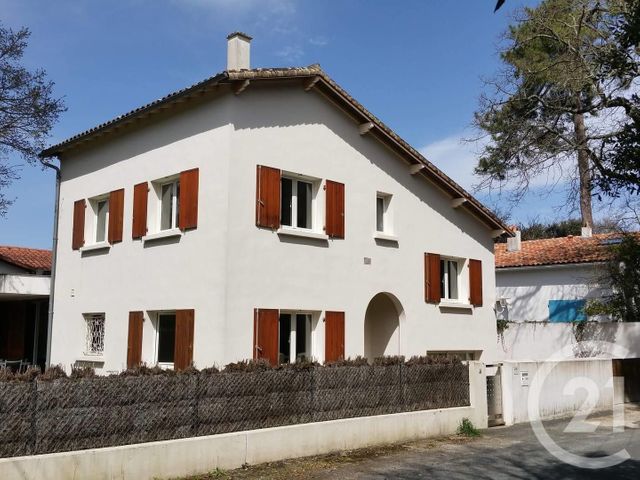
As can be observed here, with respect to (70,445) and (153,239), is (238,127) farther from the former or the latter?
(70,445)

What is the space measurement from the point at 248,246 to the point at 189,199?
1593mm

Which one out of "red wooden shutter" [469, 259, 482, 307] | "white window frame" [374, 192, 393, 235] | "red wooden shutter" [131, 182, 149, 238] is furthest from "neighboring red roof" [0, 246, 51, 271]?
"red wooden shutter" [469, 259, 482, 307]

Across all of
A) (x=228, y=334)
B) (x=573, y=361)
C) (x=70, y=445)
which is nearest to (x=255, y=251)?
(x=228, y=334)

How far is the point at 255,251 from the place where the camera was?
1280cm

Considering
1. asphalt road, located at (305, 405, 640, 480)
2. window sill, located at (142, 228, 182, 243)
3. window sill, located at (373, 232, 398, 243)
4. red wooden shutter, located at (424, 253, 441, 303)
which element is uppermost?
window sill, located at (373, 232, 398, 243)

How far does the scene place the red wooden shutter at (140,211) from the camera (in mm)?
14180

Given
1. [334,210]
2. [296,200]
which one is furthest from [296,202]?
[334,210]

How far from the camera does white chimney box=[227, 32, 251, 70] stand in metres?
13.7

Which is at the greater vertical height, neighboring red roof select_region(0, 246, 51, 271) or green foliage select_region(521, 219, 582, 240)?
green foliage select_region(521, 219, 582, 240)

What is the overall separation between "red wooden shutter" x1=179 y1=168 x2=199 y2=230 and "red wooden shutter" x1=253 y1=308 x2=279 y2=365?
2182 mm

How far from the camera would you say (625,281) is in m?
22.2

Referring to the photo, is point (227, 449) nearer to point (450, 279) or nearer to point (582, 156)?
point (450, 279)

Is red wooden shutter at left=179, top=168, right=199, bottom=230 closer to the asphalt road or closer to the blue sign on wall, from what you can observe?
the asphalt road

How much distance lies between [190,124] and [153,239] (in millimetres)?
2498
